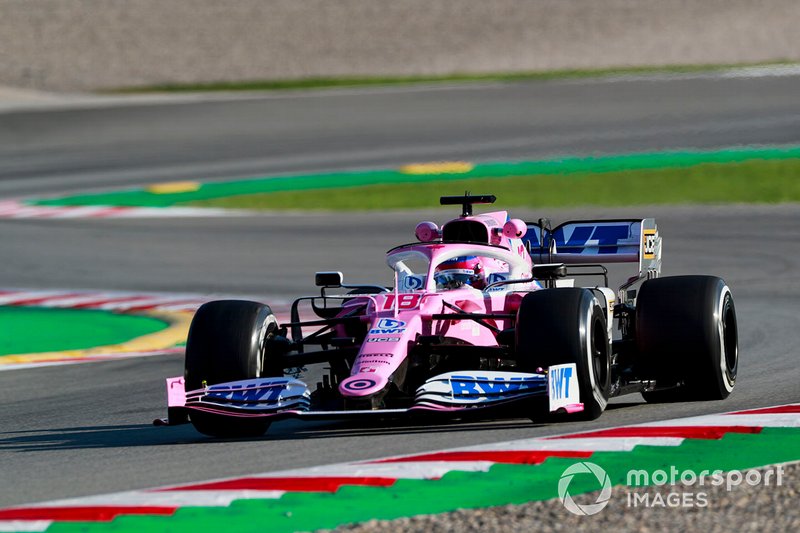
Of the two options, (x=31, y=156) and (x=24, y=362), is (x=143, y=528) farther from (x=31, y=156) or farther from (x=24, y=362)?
(x=31, y=156)

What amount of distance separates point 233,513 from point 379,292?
3781mm

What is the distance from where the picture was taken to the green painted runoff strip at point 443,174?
26.9 meters

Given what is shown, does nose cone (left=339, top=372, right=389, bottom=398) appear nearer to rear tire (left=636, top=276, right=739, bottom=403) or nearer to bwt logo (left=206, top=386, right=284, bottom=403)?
bwt logo (left=206, top=386, right=284, bottom=403)

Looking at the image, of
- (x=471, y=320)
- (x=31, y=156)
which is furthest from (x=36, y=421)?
(x=31, y=156)

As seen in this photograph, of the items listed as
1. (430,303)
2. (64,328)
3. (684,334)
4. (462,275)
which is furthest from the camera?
(64,328)

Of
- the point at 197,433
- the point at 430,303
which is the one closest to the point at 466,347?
the point at 430,303

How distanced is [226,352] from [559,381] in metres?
2.29

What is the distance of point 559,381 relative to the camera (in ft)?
27.7

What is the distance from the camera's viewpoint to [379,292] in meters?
10.4

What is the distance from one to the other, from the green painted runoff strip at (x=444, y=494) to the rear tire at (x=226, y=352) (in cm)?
234

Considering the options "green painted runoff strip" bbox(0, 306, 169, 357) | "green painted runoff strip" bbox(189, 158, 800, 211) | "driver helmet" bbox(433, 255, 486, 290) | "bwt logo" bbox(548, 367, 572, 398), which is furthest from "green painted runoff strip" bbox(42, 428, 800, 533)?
"green painted runoff strip" bbox(189, 158, 800, 211)

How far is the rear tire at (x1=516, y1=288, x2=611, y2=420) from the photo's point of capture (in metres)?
8.60

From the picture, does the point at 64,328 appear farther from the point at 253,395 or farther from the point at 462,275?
the point at 253,395

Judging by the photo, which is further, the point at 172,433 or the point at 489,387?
the point at 172,433
